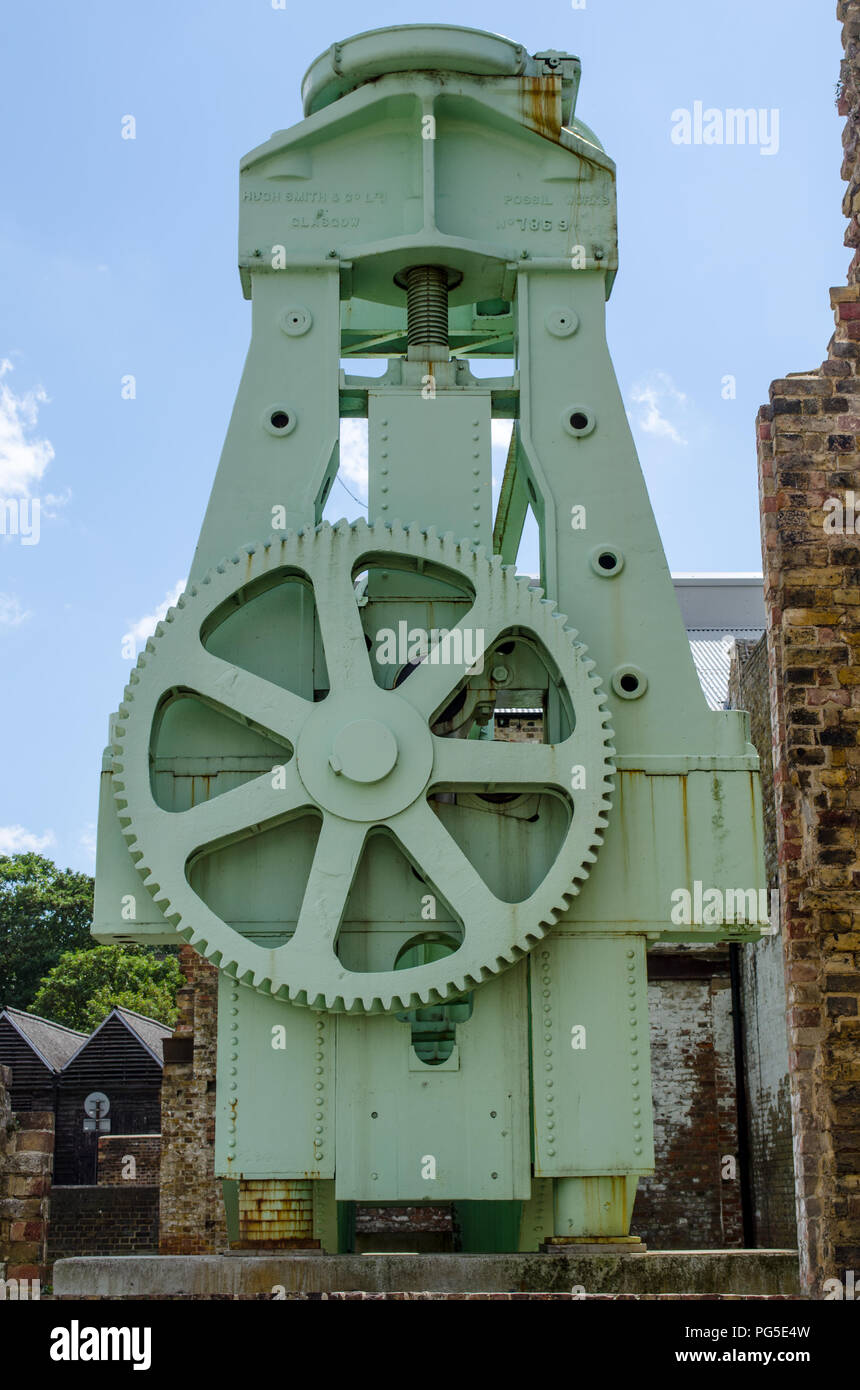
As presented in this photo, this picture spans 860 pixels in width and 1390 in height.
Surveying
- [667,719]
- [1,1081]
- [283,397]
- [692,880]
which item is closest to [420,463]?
[283,397]

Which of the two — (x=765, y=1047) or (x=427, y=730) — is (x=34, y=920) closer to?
(x=765, y=1047)

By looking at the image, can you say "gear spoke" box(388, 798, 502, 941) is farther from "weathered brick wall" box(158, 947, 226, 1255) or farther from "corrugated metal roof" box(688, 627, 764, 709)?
"corrugated metal roof" box(688, 627, 764, 709)

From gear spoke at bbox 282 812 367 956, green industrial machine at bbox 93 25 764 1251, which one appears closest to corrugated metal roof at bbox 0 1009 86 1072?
green industrial machine at bbox 93 25 764 1251

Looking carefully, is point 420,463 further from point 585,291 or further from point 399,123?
point 399,123

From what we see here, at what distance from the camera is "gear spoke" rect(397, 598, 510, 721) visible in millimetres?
9359

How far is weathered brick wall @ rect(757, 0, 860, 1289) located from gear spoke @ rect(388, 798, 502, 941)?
295 centimetres

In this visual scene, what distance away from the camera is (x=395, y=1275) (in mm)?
8539

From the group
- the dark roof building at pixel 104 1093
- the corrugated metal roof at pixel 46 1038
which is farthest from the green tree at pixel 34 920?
the dark roof building at pixel 104 1093

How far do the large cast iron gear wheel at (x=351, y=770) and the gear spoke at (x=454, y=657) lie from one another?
0.5 inches

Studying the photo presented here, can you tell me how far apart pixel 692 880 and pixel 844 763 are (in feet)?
7.60

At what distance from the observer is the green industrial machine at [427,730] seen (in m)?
9.06

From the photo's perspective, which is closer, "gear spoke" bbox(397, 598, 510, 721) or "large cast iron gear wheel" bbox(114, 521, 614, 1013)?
"large cast iron gear wheel" bbox(114, 521, 614, 1013)
